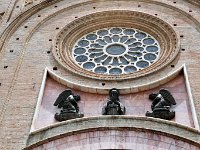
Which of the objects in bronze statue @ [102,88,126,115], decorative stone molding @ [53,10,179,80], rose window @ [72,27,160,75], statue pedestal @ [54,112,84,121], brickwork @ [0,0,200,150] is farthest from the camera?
rose window @ [72,27,160,75]

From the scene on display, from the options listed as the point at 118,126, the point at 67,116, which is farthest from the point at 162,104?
the point at 67,116

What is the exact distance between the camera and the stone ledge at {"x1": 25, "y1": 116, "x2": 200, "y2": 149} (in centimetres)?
1108

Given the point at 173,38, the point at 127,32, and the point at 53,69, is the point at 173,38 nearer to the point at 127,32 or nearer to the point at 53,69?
the point at 127,32

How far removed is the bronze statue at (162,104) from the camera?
1239cm

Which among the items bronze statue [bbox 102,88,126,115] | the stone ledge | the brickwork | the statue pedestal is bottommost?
the stone ledge

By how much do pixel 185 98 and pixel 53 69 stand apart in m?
4.27

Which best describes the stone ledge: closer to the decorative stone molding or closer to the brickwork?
the brickwork

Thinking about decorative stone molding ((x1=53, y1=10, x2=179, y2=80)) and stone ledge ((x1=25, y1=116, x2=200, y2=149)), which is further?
decorative stone molding ((x1=53, y1=10, x2=179, y2=80))

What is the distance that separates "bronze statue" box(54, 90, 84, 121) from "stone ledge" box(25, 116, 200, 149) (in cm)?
102

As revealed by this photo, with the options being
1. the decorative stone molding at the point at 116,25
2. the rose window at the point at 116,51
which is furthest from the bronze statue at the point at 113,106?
the rose window at the point at 116,51

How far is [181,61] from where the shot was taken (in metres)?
14.8

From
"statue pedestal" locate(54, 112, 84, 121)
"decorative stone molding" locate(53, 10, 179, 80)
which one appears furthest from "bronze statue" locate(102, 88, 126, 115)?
"decorative stone molding" locate(53, 10, 179, 80)

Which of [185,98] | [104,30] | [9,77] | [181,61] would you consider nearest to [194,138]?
[185,98]

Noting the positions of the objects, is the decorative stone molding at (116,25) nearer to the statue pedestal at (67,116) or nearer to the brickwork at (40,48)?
the brickwork at (40,48)
